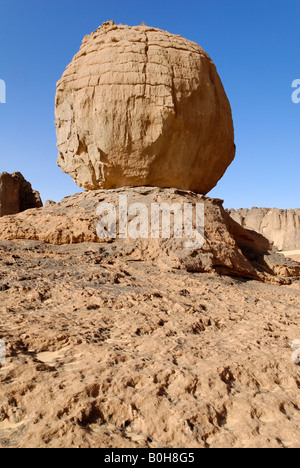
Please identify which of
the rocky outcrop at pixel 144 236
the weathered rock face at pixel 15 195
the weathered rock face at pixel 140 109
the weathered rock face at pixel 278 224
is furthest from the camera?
the weathered rock face at pixel 278 224

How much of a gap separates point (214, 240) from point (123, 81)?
2.88 m

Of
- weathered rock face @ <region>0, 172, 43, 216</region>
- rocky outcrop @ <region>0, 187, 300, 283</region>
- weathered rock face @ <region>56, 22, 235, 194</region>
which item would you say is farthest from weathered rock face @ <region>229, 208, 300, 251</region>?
weathered rock face @ <region>56, 22, 235, 194</region>

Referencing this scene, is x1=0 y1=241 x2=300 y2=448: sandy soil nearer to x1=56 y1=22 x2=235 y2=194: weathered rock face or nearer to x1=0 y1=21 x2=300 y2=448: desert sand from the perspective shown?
x1=0 y1=21 x2=300 y2=448: desert sand

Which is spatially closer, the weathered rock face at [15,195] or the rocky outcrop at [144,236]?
the rocky outcrop at [144,236]

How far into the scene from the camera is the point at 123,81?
5305mm

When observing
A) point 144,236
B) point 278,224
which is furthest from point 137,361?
point 278,224

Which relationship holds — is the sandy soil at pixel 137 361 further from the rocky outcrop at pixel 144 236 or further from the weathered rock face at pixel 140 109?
the weathered rock face at pixel 140 109

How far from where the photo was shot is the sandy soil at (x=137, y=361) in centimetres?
165

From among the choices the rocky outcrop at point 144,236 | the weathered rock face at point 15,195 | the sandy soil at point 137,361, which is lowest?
the sandy soil at point 137,361

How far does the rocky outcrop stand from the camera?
455 centimetres

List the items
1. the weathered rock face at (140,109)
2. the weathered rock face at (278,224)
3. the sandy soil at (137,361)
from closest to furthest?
the sandy soil at (137,361) < the weathered rock face at (140,109) < the weathered rock face at (278,224)

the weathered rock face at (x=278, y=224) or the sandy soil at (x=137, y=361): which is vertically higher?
the weathered rock face at (x=278, y=224)

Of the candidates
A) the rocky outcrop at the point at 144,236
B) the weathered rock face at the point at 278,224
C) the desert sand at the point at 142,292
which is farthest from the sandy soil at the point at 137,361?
the weathered rock face at the point at 278,224

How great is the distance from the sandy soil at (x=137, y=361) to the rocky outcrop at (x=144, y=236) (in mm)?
573
